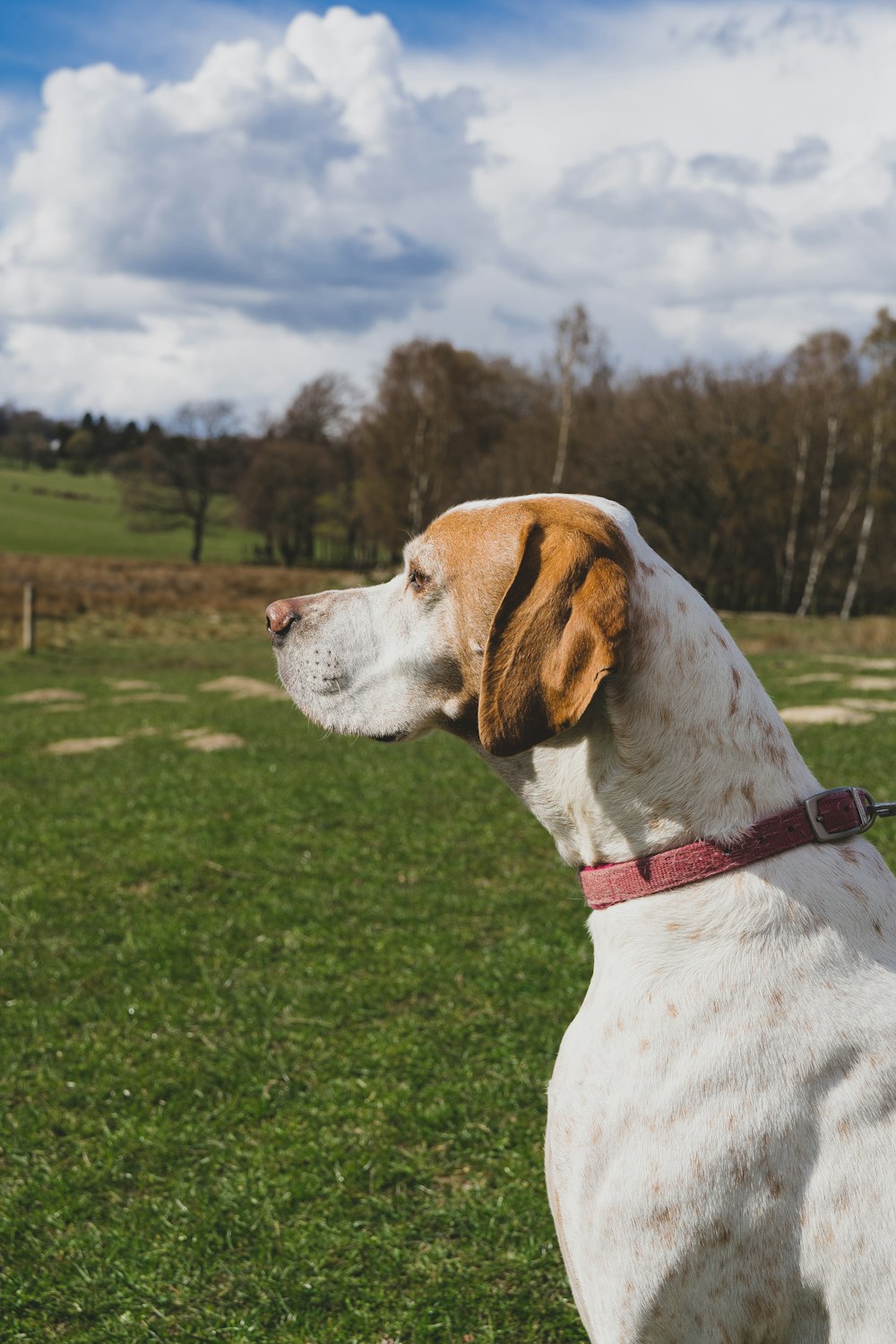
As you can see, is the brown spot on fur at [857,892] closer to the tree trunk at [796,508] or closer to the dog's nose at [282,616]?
the dog's nose at [282,616]

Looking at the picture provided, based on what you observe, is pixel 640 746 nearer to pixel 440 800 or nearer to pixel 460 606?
pixel 460 606

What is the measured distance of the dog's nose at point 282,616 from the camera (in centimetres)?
288

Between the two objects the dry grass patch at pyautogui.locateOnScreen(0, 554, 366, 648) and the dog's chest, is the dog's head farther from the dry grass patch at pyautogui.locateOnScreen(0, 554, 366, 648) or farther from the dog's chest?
the dry grass patch at pyautogui.locateOnScreen(0, 554, 366, 648)

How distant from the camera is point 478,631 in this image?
2.51 metres

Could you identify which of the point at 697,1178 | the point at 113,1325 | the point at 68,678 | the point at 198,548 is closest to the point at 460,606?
the point at 697,1178

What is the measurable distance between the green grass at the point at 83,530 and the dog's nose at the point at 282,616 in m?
65.4

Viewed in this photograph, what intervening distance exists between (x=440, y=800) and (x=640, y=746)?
7.77m

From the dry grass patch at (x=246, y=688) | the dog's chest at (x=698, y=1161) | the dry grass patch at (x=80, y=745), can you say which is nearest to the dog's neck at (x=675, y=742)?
the dog's chest at (x=698, y=1161)

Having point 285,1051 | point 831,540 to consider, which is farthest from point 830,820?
point 831,540

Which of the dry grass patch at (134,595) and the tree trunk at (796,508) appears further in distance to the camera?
the tree trunk at (796,508)

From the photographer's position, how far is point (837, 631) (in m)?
28.9

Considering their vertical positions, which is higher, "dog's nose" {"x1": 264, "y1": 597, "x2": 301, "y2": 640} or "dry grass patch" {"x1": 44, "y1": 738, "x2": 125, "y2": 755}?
"dog's nose" {"x1": 264, "y1": 597, "x2": 301, "y2": 640}

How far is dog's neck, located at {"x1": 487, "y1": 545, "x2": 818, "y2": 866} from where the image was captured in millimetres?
Result: 2221

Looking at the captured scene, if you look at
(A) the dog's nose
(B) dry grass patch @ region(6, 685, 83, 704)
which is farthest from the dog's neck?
(B) dry grass patch @ region(6, 685, 83, 704)
